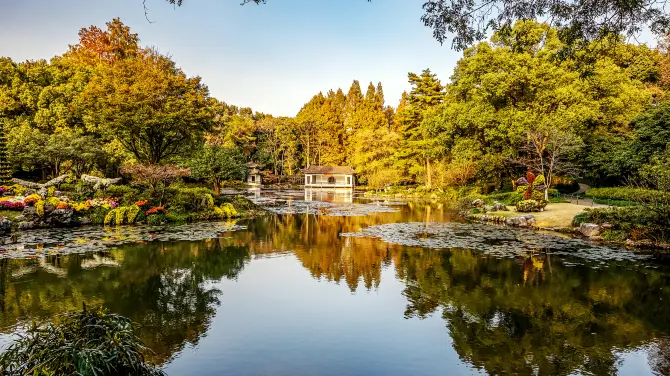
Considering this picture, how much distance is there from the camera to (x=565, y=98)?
21.8 m

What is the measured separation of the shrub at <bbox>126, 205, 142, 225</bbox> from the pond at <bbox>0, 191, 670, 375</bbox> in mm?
2543

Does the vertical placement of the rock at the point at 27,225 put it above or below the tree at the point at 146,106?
below

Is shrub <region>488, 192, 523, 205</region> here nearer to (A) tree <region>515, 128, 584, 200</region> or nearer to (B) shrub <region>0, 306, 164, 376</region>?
(A) tree <region>515, 128, 584, 200</region>

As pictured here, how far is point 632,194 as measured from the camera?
14.1 m

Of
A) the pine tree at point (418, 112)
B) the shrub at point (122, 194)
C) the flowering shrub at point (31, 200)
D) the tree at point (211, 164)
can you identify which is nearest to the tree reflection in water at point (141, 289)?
the flowering shrub at point (31, 200)

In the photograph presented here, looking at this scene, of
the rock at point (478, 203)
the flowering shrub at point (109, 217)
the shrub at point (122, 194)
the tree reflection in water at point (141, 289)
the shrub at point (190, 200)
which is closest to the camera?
the tree reflection in water at point (141, 289)

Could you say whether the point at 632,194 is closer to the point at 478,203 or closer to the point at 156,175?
the point at 478,203

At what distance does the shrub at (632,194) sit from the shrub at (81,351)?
14328 mm

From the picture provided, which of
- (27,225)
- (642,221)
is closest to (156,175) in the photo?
(27,225)

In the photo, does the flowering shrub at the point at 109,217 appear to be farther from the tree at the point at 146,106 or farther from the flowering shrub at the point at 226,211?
the tree at the point at 146,106

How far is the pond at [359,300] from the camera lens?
15.5 feet

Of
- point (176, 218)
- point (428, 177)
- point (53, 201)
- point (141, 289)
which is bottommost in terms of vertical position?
point (141, 289)

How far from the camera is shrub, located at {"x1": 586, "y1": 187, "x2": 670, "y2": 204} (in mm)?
11523

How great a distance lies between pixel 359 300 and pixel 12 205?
46.8ft
